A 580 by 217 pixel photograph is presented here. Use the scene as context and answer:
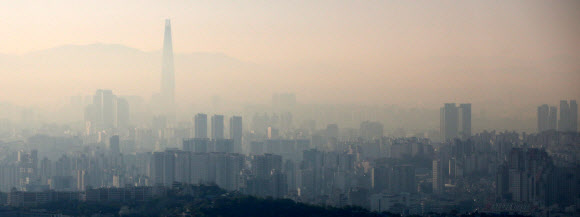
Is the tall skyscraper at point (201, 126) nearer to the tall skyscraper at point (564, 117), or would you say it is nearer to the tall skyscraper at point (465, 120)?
the tall skyscraper at point (465, 120)

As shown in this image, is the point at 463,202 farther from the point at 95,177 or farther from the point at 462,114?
the point at 95,177

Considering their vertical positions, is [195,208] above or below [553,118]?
below

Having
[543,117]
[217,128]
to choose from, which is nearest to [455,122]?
[543,117]

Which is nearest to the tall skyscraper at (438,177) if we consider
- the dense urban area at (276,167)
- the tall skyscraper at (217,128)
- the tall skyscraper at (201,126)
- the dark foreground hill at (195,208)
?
the dense urban area at (276,167)

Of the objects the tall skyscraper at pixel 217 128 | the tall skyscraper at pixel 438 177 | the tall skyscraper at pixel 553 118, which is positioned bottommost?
the tall skyscraper at pixel 438 177

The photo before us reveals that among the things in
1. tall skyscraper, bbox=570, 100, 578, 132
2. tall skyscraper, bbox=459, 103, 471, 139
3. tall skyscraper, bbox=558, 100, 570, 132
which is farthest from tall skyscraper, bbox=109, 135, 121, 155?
tall skyscraper, bbox=570, 100, 578, 132

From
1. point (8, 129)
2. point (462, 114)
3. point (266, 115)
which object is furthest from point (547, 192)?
point (8, 129)

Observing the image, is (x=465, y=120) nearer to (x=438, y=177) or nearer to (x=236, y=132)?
(x=438, y=177)
